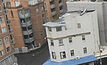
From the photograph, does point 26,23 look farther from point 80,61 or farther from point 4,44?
point 80,61

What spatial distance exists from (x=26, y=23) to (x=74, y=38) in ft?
90.0

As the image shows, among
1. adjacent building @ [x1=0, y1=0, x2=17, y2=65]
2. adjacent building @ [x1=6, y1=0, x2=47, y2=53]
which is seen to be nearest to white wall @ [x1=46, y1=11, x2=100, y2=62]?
adjacent building @ [x1=0, y1=0, x2=17, y2=65]

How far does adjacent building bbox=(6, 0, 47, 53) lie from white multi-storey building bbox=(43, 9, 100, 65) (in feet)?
79.9

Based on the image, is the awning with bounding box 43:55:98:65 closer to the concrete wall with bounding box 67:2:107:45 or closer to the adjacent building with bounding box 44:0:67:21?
the concrete wall with bounding box 67:2:107:45

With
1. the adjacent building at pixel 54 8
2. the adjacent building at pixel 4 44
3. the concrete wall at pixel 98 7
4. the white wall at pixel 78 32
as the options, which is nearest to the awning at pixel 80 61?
the white wall at pixel 78 32

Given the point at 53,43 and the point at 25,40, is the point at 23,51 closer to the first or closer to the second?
the point at 25,40

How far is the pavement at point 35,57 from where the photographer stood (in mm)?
75250

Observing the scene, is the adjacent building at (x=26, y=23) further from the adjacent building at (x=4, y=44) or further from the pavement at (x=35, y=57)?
the adjacent building at (x=4, y=44)

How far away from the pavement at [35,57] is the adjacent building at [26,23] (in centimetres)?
256

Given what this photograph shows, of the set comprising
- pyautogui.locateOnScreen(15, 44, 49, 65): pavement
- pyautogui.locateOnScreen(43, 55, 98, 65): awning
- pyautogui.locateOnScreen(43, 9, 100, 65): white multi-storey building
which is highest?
pyautogui.locateOnScreen(43, 9, 100, 65): white multi-storey building

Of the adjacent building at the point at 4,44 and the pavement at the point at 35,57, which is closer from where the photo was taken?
the adjacent building at the point at 4,44

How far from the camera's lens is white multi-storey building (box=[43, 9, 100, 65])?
5972 centimetres

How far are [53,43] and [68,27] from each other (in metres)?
5.54

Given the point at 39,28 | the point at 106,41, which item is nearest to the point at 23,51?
the point at 39,28
